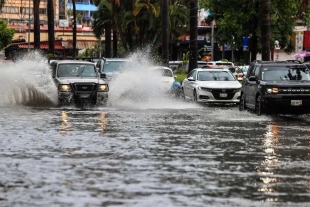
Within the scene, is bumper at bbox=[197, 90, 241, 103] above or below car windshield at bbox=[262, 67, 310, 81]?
below

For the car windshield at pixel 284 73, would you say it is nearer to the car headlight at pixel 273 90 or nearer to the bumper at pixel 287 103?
the car headlight at pixel 273 90

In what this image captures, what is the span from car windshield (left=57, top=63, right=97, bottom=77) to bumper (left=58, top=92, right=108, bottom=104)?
3.80 feet

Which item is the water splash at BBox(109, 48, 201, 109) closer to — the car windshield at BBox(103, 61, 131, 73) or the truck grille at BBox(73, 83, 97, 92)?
the car windshield at BBox(103, 61, 131, 73)

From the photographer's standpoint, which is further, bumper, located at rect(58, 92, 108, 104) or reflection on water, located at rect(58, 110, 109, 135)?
bumper, located at rect(58, 92, 108, 104)

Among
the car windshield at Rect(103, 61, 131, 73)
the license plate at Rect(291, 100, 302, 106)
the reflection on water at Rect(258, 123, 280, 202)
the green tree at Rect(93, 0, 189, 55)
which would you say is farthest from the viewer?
the green tree at Rect(93, 0, 189, 55)

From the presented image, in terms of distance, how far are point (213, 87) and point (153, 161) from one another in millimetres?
→ 18432

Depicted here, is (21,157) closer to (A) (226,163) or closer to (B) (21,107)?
(A) (226,163)

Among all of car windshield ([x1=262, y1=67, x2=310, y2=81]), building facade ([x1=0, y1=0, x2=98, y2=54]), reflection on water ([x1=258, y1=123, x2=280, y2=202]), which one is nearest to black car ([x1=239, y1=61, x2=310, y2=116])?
car windshield ([x1=262, y1=67, x2=310, y2=81])

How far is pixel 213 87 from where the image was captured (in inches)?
1303

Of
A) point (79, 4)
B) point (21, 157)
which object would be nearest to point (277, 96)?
point (21, 157)

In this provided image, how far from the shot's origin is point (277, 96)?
2636 centimetres

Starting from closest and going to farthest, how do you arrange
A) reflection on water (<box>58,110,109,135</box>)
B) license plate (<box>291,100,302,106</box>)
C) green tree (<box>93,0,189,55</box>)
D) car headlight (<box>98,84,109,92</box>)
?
reflection on water (<box>58,110,109,135</box>) < license plate (<box>291,100,302,106</box>) < car headlight (<box>98,84,109,92</box>) < green tree (<box>93,0,189,55</box>)

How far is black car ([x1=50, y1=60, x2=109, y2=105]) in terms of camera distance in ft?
104

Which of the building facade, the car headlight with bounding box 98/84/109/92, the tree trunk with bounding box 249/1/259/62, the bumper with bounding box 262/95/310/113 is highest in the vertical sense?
the building facade
